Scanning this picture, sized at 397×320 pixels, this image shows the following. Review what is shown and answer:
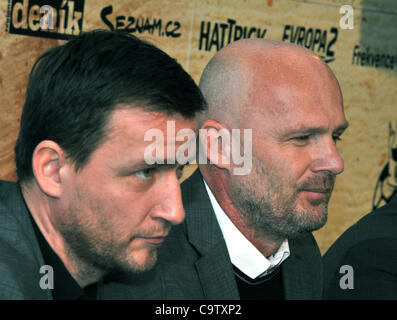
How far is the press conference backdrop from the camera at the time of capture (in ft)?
5.84

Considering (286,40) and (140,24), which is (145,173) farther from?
(286,40)

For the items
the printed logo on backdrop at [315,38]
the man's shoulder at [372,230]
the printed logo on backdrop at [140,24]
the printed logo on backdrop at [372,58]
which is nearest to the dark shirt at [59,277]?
the man's shoulder at [372,230]

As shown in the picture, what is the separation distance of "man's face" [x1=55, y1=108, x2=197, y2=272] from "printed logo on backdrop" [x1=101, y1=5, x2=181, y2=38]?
86cm

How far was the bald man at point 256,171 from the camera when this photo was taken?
141cm

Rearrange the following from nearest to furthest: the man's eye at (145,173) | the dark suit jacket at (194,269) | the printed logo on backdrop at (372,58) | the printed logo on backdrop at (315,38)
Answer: the man's eye at (145,173) < the dark suit jacket at (194,269) < the printed logo on backdrop at (315,38) < the printed logo on backdrop at (372,58)

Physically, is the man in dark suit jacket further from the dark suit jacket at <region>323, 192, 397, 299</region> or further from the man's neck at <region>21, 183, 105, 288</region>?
the dark suit jacket at <region>323, 192, 397, 299</region>

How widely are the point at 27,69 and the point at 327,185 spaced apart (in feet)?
3.12

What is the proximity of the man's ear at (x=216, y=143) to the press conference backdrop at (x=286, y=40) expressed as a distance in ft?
1.99

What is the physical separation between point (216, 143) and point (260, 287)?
373 mm

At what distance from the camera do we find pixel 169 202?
1.17 meters

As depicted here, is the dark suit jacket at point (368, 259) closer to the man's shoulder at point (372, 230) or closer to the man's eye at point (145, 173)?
the man's shoulder at point (372, 230)

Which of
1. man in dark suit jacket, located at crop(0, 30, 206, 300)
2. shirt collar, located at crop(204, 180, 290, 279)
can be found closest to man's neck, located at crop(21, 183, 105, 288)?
man in dark suit jacket, located at crop(0, 30, 206, 300)

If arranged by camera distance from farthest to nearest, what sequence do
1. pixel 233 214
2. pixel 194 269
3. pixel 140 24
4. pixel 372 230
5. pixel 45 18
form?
pixel 140 24, pixel 45 18, pixel 372 230, pixel 233 214, pixel 194 269

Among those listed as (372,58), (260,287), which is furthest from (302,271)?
(372,58)
